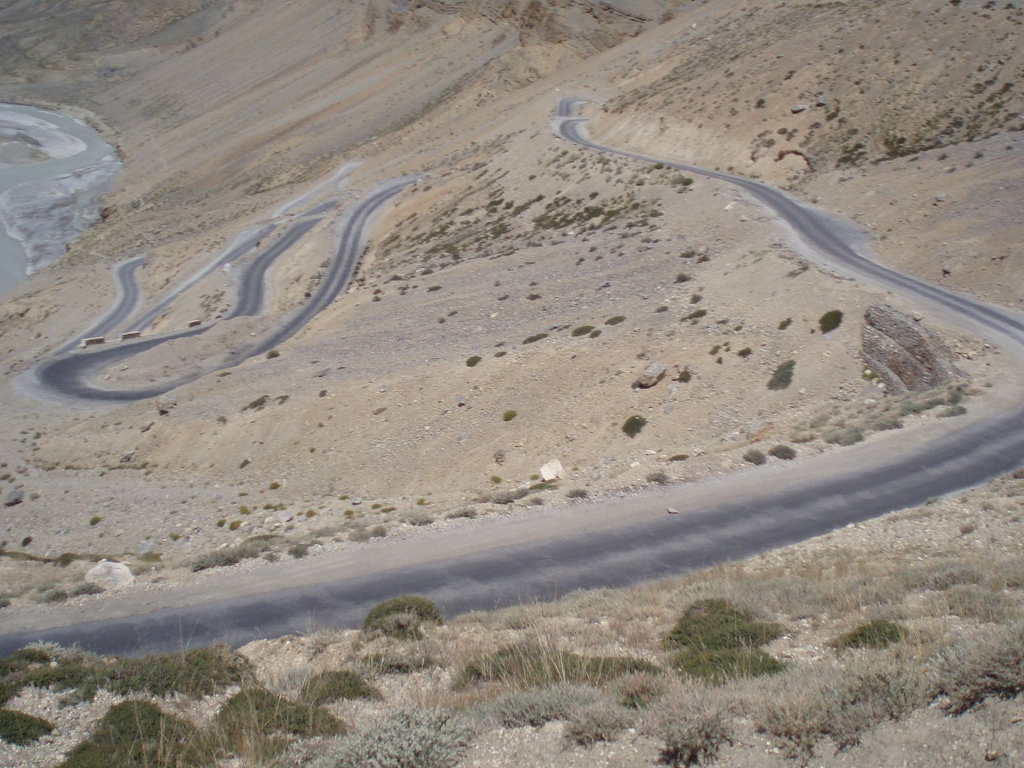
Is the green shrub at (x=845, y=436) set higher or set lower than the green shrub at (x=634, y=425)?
lower

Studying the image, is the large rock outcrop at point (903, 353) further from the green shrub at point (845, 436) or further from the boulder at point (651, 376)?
the boulder at point (651, 376)

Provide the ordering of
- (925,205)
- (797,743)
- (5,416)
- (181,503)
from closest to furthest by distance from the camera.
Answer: (797,743) → (181,503) → (925,205) → (5,416)

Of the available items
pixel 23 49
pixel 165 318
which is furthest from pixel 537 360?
pixel 23 49

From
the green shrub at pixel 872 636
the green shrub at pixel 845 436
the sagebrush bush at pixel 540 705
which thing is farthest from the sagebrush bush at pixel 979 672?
the green shrub at pixel 845 436

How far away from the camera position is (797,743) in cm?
668

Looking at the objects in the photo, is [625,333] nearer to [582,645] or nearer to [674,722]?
[582,645]

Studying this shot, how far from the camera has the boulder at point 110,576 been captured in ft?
61.0

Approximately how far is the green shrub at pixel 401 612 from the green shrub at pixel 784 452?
11550mm

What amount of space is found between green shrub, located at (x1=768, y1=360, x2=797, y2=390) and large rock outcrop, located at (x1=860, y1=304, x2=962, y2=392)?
7.75ft

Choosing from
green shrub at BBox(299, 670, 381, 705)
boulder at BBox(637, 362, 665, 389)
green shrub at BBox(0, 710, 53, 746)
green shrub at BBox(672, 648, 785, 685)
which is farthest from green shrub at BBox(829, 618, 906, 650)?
boulder at BBox(637, 362, 665, 389)

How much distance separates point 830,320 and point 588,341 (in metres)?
9.81

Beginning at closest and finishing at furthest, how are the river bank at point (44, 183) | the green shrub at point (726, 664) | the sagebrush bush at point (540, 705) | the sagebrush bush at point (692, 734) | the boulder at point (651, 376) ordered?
the sagebrush bush at point (692, 734) < the sagebrush bush at point (540, 705) < the green shrub at point (726, 664) < the boulder at point (651, 376) < the river bank at point (44, 183)

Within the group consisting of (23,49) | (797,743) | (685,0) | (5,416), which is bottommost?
(797,743)

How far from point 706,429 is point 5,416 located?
135 feet
